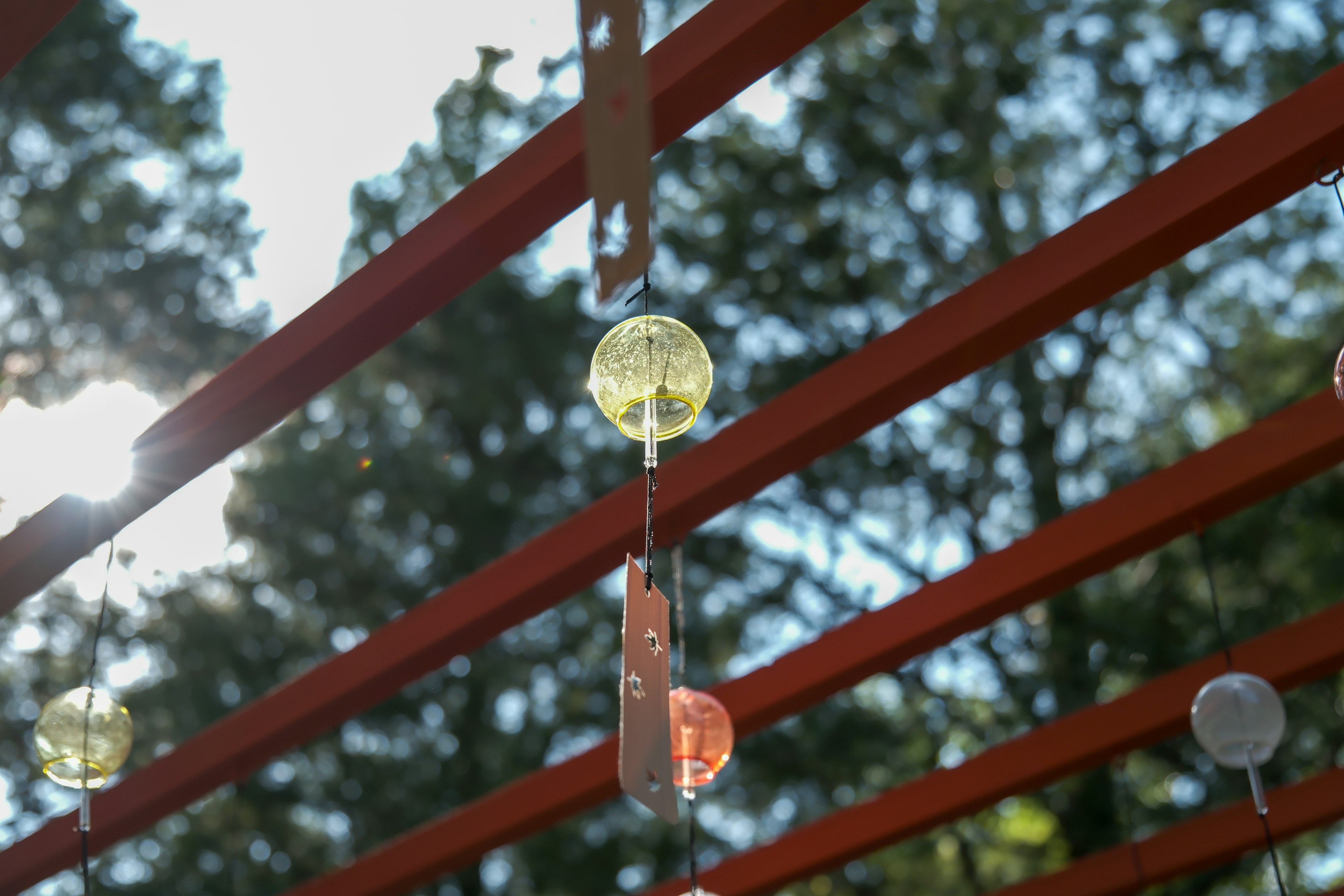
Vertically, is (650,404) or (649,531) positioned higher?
(650,404)

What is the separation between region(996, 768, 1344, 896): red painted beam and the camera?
4543mm

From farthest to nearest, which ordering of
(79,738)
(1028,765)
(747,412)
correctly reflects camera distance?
1. (747,412)
2. (1028,765)
3. (79,738)

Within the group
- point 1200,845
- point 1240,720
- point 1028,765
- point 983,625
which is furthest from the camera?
point 1200,845

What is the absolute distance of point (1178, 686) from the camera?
174 inches

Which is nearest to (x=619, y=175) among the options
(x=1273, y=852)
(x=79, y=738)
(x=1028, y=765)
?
(x=79, y=738)

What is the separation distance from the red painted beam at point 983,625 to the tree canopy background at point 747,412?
2513 millimetres

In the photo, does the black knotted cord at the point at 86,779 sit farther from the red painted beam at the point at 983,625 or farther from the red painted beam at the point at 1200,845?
the red painted beam at the point at 1200,845

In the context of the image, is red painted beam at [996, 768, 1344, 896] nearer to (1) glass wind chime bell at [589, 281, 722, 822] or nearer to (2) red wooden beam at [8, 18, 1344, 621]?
(2) red wooden beam at [8, 18, 1344, 621]

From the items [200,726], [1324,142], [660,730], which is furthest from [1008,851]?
[660,730]

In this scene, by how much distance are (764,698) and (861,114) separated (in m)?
4.03

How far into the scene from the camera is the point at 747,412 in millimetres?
7113

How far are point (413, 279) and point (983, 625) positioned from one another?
7.48 feet

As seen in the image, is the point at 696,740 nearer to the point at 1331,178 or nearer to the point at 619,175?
the point at 1331,178

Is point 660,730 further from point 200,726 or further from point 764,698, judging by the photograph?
point 200,726
